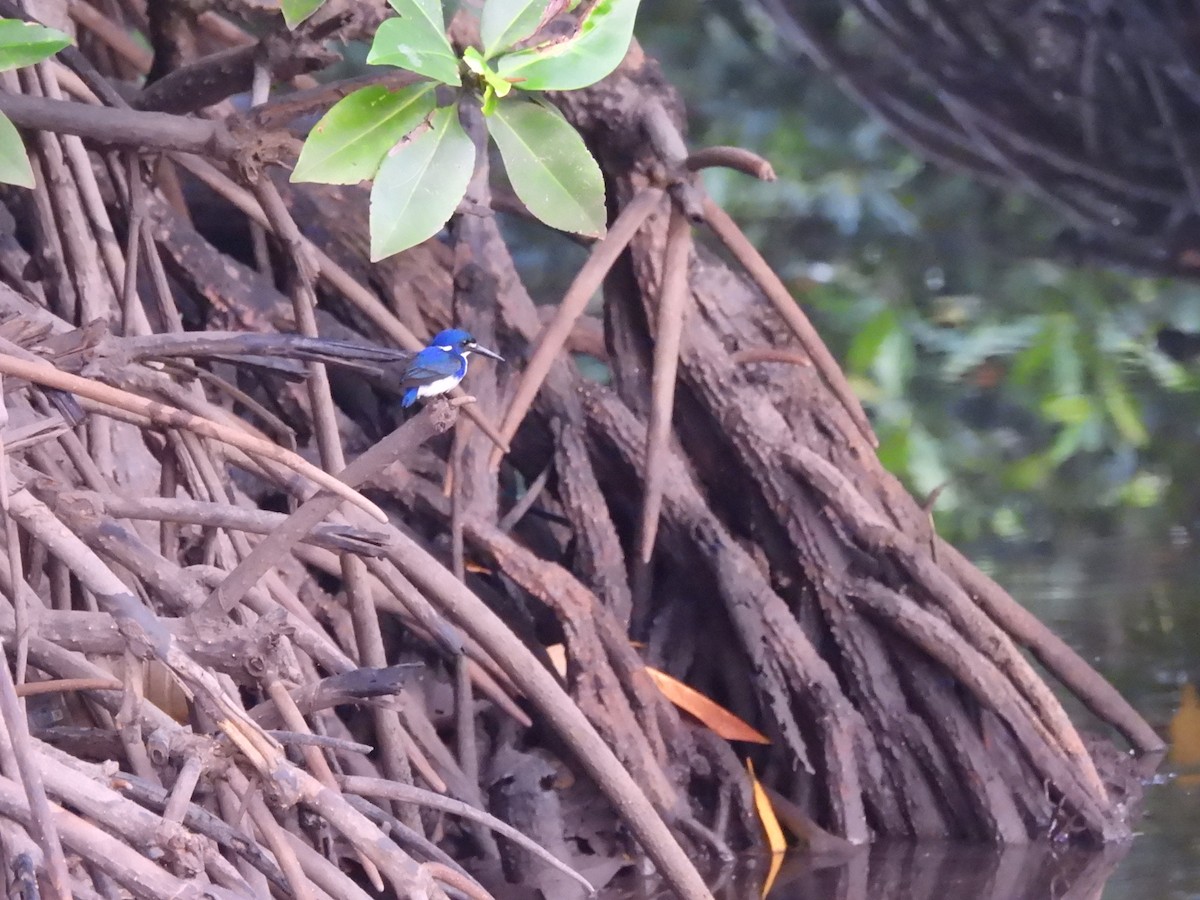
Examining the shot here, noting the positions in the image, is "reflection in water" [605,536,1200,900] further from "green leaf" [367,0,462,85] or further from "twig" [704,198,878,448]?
"green leaf" [367,0,462,85]

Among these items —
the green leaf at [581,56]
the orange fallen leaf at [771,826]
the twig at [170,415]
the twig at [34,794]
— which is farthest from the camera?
the orange fallen leaf at [771,826]

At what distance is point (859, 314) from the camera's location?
3.16 meters

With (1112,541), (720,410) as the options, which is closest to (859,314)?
(1112,541)

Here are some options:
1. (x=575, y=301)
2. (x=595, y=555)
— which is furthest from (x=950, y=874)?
(x=575, y=301)

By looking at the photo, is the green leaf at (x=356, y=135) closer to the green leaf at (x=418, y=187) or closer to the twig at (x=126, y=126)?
the green leaf at (x=418, y=187)

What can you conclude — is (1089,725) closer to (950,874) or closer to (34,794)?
(950,874)

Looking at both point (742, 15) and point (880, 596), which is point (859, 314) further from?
point (880, 596)

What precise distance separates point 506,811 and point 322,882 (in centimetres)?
80

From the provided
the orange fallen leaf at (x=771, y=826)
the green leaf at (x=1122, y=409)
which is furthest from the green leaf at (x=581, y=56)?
the green leaf at (x=1122, y=409)

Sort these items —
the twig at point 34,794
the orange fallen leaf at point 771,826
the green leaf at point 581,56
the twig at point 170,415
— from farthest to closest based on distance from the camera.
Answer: the orange fallen leaf at point 771,826
the twig at point 170,415
the green leaf at point 581,56
the twig at point 34,794

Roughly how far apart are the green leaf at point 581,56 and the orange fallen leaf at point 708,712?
1.30m

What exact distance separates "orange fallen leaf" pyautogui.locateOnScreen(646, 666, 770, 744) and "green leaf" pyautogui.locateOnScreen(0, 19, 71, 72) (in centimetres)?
137

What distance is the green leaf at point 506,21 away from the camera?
3.37ft

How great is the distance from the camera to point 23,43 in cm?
102
